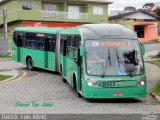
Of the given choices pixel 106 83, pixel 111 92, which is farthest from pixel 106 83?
pixel 111 92

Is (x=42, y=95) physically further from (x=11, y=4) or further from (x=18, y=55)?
(x=11, y=4)

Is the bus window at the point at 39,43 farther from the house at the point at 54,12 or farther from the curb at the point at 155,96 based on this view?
the house at the point at 54,12

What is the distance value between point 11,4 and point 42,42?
3831cm

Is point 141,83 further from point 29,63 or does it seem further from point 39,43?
→ point 29,63

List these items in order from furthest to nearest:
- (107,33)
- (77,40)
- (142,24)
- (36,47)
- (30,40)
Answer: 1. (142,24)
2. (30,40)
3. (36,47)
4. (77,40)
5. (107,33)

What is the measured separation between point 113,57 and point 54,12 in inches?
1951

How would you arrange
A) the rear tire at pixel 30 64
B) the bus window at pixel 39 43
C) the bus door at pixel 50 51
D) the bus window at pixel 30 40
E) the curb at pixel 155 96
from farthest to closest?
the rear tire at pixel 30 64
the bus window at pixel 30 40
the bus window at pixel 39 43
the bus door at pixel 50 51
the curb at pixel 155 96

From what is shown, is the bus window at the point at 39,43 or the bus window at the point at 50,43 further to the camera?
the bus window at the point at 39,43

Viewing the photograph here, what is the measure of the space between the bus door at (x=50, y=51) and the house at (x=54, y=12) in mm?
32883

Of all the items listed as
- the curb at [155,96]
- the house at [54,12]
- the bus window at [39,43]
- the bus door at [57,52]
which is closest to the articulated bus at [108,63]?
the curb at [155,96]

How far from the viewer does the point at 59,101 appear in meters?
16.4

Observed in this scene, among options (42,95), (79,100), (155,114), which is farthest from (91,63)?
(155,114)

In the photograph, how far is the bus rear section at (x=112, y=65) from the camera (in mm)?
15859

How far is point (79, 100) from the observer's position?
1669cm
